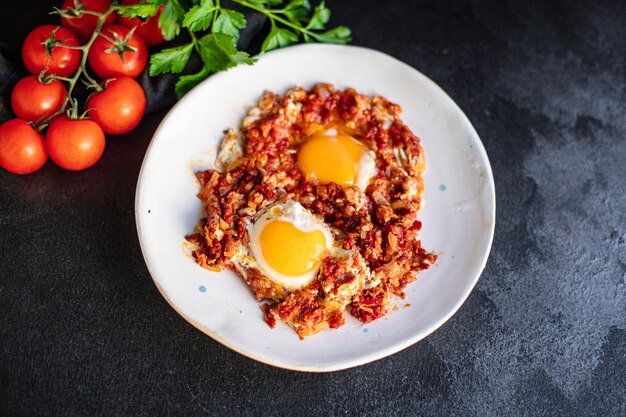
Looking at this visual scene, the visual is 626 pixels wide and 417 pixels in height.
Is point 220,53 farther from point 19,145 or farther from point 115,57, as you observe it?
point 19,145

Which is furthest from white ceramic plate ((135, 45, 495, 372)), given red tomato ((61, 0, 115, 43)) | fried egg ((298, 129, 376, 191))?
red tomato ((61, 0, 115, 43))

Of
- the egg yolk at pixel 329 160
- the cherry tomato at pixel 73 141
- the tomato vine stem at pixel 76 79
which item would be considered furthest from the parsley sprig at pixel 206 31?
the egg yolk at pixel 329 160

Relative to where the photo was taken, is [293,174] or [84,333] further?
[293,174]

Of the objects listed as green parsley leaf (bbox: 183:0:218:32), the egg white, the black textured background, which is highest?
green parsley leaf (bbox: 183:0:218:32)

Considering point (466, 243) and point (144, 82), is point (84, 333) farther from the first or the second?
point (466, 243)

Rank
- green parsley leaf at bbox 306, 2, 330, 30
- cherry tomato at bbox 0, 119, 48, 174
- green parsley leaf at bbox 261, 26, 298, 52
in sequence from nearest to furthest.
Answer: cherry tomato at bbox 0, 119, 48, 174 < green parsley leaf at bbox 261, 26, 298, 52 < green parsley leaf at bbox 306, 2, 330, 30

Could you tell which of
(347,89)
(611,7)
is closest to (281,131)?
(347,89)


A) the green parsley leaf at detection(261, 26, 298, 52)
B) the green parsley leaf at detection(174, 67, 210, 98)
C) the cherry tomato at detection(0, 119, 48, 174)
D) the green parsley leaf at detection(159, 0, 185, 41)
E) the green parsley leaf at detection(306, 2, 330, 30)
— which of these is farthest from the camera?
the green parsley leaf at detection(306, 2, 330, 30)

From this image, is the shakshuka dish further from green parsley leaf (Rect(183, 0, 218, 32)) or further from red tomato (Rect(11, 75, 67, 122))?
red tomato (Rect(11, 75, 67, 122))

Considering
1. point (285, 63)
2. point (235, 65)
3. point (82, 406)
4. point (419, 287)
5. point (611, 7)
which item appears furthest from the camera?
point (611, 7)
